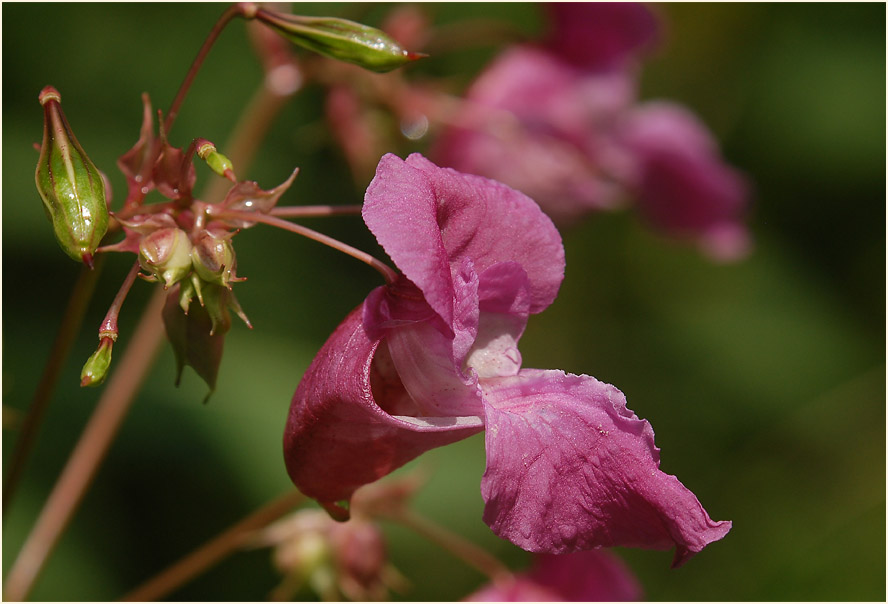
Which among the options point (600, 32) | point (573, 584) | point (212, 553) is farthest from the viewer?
point (600, 32)

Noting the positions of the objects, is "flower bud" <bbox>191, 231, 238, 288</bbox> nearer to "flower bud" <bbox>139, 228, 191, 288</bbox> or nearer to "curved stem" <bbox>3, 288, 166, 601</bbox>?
"flower bud" <bbox>139, 228, 191, 288</bbox>

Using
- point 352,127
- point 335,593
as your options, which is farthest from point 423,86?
point 335,593

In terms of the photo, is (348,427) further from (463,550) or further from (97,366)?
(463,550)

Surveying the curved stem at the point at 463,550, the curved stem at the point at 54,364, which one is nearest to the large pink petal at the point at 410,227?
the curved stem at the point at 54,364

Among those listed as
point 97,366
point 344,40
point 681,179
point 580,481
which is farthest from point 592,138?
point 97,366

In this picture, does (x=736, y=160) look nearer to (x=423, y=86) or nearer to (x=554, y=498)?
(x=423, y=86)

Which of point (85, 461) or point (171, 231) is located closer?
point (171, 231)

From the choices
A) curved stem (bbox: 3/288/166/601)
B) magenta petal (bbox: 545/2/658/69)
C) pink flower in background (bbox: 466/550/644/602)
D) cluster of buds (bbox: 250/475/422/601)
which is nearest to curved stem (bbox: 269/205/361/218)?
curved stem (bbox: 3/288/166/601)

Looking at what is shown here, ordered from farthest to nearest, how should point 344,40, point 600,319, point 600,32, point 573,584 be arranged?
point 600,319 → point 600,32 → point 573,584 → point 344,40
